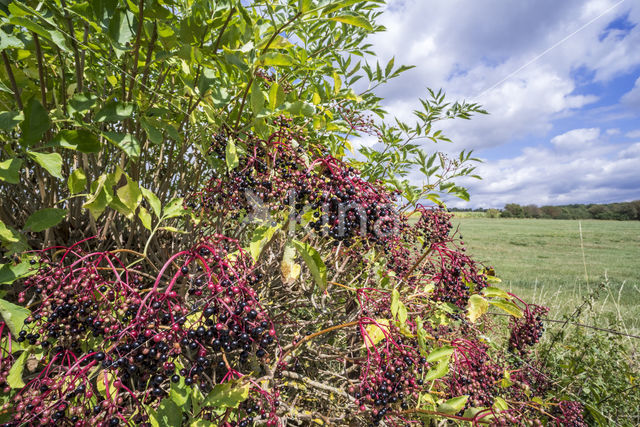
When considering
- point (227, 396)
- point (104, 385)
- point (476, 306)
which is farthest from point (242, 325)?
point (476, 306)

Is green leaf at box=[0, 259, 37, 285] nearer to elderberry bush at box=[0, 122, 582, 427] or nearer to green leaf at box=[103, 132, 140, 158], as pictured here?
elderberry bush at box=[0, 122, 582, 427]

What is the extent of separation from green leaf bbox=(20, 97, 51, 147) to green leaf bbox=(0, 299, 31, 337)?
19.6 inches

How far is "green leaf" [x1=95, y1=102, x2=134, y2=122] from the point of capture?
98 cm

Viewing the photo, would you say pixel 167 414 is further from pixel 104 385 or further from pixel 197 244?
pixel 197 244

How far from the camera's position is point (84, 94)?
3.38 feet

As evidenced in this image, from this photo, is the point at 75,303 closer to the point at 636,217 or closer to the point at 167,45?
the point at 167,45

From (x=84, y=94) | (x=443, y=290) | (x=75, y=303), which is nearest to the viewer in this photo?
(x=75, y=303)

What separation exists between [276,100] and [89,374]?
1100 mm

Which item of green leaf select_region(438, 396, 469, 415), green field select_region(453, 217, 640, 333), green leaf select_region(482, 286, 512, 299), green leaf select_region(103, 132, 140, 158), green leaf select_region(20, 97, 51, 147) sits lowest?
green field select_region(453, 217, 640, 333)

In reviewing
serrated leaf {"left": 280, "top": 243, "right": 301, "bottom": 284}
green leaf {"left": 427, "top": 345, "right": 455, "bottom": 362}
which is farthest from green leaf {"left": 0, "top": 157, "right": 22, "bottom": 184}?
green leaf {"left": 427, "top": 345, "right": 455, "bottom": 362}

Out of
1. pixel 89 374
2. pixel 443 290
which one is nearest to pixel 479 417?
pixel 443 290

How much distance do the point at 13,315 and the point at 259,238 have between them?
778 millimetres

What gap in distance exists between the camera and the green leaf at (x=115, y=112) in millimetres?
978

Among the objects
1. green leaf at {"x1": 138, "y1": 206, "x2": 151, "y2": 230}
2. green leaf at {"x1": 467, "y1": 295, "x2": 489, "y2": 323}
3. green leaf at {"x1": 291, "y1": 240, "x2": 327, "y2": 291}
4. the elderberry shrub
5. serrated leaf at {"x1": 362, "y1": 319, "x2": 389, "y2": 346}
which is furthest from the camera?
green leaf at {"x1": 467, "y1": 295, "x2": 489, "y2": 323}
